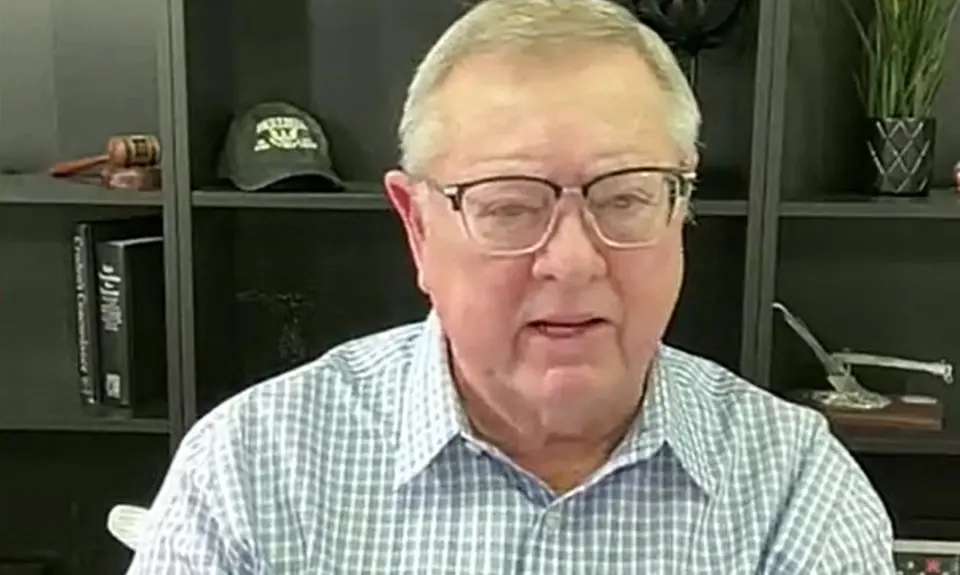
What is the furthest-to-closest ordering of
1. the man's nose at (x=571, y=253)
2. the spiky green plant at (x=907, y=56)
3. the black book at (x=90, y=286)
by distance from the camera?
the black book at (x=90, y=286)
the spiky green plant at (x=907, y=56)
the man's nose at (x=571, y=253)

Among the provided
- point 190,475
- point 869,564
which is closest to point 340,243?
point 190,475

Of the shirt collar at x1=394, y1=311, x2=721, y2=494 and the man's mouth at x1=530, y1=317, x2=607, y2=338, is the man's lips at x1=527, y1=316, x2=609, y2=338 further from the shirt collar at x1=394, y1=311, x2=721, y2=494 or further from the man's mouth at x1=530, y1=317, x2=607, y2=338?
the shirt collar at x1=394, y1=311, x2=721, y2=494

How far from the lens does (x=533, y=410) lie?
134 cm

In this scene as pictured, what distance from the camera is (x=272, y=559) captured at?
4.42ft

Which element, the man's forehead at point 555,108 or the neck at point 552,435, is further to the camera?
the neck at point 552,435

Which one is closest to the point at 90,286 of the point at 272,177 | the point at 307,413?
the point at 272,177

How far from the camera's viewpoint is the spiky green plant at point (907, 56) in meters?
2.24

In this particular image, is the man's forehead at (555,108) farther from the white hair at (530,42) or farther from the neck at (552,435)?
the neck at (552,435)

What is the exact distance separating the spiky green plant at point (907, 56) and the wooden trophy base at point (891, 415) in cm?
49

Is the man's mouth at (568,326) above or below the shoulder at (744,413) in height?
above

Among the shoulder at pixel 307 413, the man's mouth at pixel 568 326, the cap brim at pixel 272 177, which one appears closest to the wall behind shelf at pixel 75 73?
the cap brim at pixel 272 177

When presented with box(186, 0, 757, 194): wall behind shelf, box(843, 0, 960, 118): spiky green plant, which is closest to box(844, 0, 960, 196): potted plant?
box(843, 0, 960, 118): spiky green plant

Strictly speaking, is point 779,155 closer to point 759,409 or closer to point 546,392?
point 759,409

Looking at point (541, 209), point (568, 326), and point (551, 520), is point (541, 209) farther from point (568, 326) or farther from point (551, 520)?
point (551, 520)
